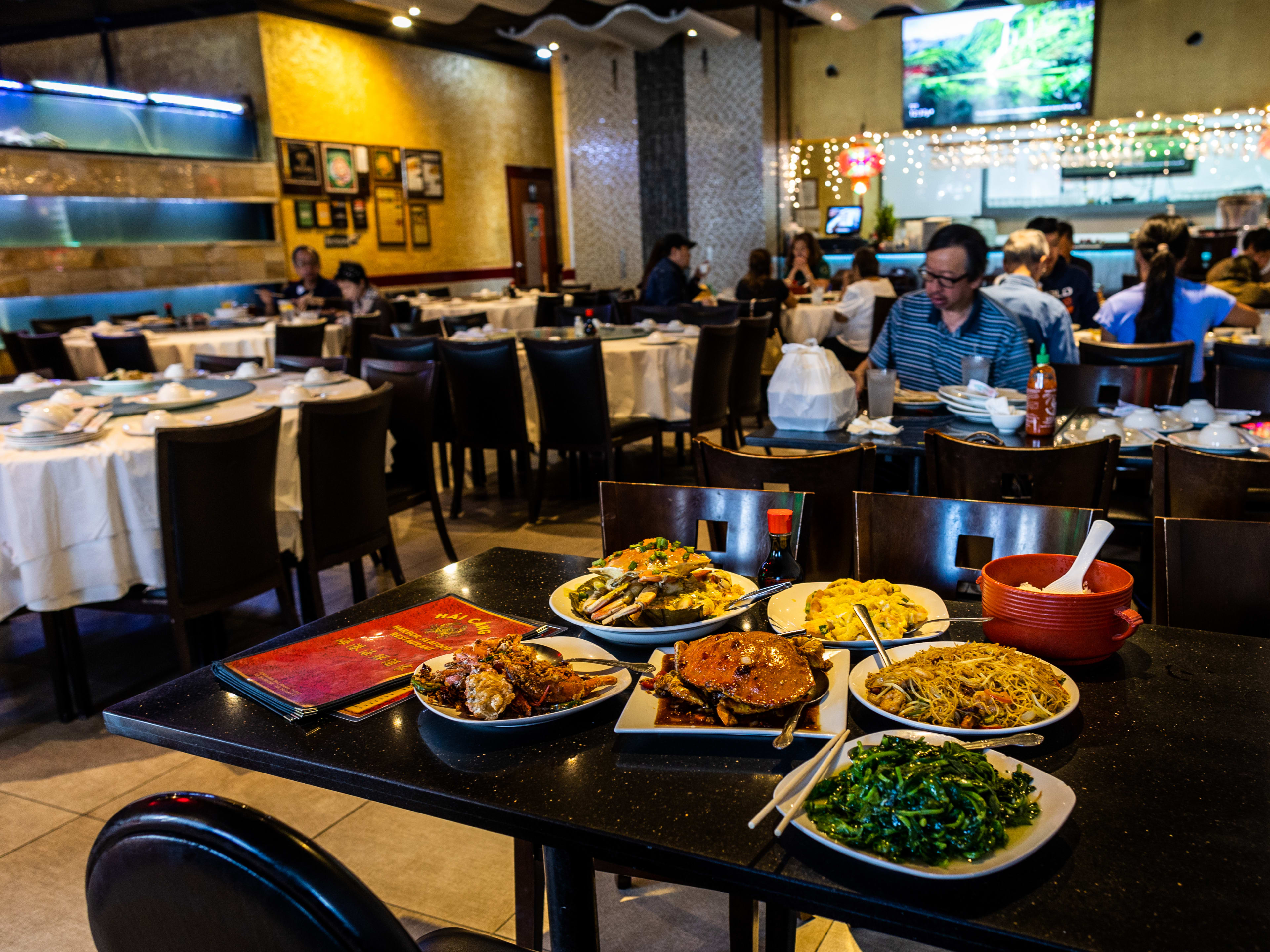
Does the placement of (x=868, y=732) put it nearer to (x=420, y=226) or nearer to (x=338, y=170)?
(x=338, y=170)

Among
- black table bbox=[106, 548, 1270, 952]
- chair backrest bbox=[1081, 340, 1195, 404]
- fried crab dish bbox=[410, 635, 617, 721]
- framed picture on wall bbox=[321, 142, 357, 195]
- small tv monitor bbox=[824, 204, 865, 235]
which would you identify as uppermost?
framed picture on wall bbox=[321, 142, 357, 195]

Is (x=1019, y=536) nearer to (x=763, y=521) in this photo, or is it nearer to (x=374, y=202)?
(x=763, y=521)

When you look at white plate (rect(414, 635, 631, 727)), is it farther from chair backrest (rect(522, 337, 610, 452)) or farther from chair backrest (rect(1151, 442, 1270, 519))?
chair backrest (rect(522, 337, 610, 452))

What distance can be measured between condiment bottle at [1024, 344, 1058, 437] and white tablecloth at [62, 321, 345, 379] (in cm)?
472

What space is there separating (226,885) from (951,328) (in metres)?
3.10

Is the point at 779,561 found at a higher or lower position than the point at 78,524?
higher

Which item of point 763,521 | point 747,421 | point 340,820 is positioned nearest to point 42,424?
point 340,820

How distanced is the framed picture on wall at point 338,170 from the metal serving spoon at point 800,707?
1024 cm

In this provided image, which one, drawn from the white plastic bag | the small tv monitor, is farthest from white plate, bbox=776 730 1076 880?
the small tv monitor

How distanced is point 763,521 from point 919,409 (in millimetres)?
1494

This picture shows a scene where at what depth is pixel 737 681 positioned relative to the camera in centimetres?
105

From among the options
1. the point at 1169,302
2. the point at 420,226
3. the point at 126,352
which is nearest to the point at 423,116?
the point at 420,226

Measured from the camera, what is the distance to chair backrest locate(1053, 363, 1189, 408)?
3.29m

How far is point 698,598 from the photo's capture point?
1310 millimetres
